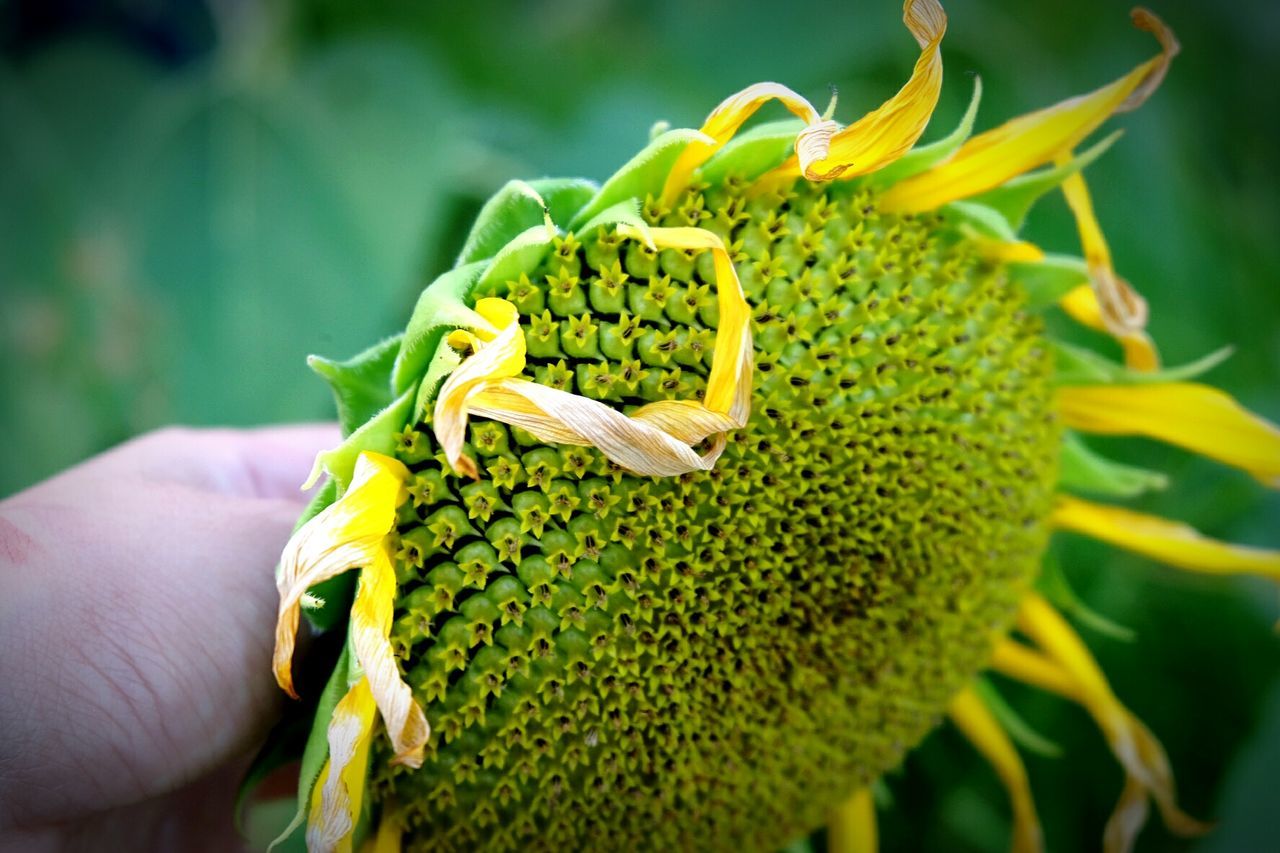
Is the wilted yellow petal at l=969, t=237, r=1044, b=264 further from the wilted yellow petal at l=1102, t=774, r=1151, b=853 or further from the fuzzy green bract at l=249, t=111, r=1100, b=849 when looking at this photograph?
the wilted yellow petal at l=1102, t=774, r=1151, b=853

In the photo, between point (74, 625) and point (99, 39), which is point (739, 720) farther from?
point (99, 39)

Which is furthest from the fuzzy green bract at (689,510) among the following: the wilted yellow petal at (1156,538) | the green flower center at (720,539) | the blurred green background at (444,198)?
the blurred green background at (444,198)

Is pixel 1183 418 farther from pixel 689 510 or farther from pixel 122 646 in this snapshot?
pixel 122 646

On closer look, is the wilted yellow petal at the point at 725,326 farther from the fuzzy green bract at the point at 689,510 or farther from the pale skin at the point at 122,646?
the pale skin at the point at 122,646

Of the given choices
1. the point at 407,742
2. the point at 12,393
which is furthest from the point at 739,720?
the point at 12,393

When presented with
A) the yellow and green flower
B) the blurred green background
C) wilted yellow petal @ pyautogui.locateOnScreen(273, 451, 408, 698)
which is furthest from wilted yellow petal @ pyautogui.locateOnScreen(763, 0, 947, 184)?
the blurred green background

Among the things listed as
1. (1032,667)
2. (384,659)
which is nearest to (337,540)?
(384,659)
